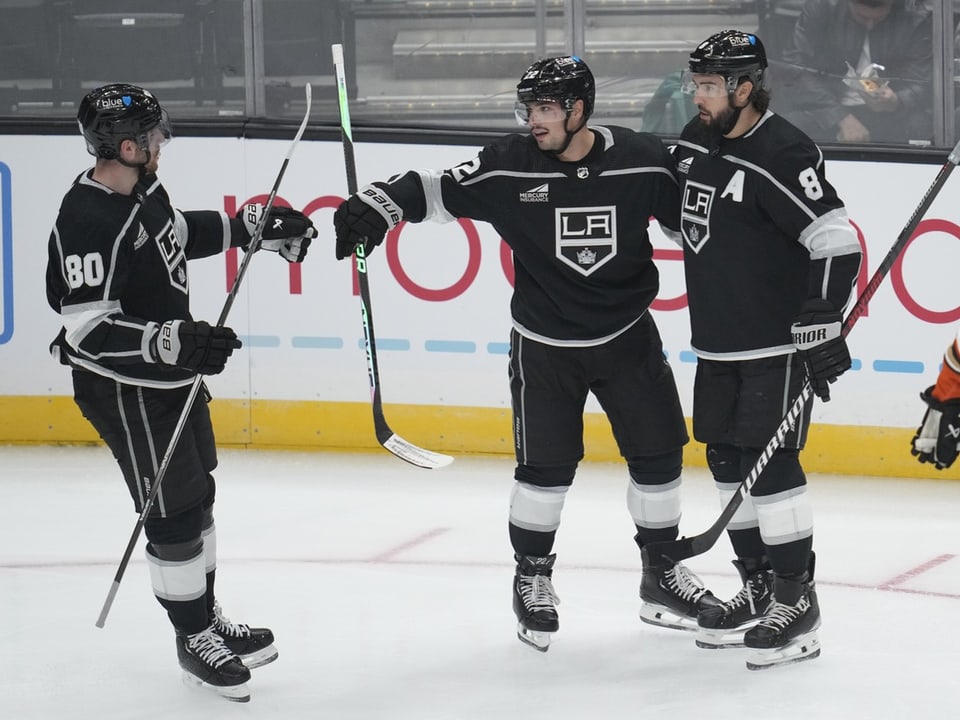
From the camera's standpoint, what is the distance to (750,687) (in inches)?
119

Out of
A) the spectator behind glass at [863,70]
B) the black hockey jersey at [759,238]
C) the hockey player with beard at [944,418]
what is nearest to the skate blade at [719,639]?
the black hockey jersey at [759,238]

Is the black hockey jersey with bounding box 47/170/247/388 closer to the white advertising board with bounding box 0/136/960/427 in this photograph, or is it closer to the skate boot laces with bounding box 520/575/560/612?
the skate boot laces with bounding box 520/575/560/612

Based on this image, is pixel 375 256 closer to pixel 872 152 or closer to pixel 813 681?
pixel 872 152

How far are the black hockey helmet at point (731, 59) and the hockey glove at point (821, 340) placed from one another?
48 centimetres

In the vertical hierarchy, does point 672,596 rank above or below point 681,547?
below

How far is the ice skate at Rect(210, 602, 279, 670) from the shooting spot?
3162 millimetres

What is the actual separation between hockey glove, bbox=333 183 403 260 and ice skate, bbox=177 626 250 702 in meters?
0.83

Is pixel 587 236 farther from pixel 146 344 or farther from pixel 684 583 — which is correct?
pixel 146 344

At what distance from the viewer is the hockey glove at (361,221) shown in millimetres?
3145

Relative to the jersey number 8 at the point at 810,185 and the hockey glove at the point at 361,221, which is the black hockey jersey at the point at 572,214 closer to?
the hockey glove at the point at 361,221

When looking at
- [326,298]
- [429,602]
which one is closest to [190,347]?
[429,602]

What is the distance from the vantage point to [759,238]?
306cm

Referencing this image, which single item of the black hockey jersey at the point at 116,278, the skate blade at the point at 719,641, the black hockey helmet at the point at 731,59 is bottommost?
the skate blade at the point at 719,641

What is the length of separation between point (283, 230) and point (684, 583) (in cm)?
117
